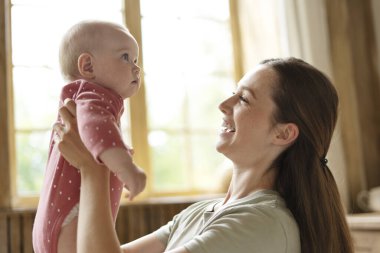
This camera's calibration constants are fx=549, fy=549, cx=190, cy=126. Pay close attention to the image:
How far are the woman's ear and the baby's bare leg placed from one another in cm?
53

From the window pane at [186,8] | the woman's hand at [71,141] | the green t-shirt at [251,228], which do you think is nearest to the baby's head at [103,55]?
the woman's hand at [71,141]

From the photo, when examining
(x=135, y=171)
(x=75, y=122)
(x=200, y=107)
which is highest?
(x=200, y=107)

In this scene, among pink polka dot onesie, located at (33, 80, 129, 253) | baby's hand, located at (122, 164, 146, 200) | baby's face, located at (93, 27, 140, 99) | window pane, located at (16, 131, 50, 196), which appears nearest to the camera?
baby's hand, located at (122, 164, 146, 200)

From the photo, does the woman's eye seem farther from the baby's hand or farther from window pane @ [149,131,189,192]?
window pane @ [149,131,189,192]

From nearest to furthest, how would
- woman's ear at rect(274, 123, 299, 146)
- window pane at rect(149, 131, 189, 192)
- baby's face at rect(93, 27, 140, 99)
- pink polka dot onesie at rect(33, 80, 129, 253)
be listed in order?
pink polka dot onesie at rect(33, 80, 129, 253) < baby's face at rect(93, 27, 140, 99) < woman's ear at rect(274, 123, 299, 146) < window pane at rect(149, 131, 189, 192)

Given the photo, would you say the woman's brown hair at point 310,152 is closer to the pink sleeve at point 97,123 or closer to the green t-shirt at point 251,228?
the green t-shirt at point 251,228

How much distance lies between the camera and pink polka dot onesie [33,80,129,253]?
113 centimetres

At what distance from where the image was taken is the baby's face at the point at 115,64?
124 centimetres

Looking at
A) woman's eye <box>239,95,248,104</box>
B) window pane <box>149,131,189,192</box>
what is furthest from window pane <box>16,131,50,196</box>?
woman's eye <box>239,95,248,104</box>

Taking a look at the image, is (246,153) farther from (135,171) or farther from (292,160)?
(135,171)

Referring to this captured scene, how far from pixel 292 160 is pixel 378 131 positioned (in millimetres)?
2122

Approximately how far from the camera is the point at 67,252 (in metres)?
1.20

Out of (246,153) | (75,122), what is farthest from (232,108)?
(75,122)

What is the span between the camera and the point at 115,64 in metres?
1.24
